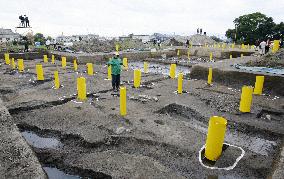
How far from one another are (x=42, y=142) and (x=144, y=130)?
109 inches

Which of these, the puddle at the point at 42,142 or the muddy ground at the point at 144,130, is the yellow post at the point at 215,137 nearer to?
the muddy ground at the point at 144,130

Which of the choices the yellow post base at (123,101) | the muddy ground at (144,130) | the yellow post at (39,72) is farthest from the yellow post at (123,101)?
the yellow post at (39,72)

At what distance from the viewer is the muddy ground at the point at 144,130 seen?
16.7ft

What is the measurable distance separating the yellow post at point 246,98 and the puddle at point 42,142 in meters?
6.14

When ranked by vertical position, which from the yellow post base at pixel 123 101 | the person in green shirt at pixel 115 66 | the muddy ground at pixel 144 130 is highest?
the person in green shirt at pixel 115 66

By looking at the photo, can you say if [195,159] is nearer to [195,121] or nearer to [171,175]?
[171,175]

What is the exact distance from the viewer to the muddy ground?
509 cm

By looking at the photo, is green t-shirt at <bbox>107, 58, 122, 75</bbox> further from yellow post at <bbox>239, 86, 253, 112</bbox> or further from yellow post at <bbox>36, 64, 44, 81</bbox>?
yellow post at <bbox>239, 86, 253, 112</bbox>

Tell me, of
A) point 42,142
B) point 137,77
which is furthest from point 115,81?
point 42,142

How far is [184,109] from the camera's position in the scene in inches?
352

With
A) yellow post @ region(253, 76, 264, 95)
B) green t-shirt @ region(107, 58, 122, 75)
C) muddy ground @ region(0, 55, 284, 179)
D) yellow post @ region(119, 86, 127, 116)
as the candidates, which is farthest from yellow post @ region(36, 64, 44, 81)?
yellow post @ region(253, 76, 264, 95)

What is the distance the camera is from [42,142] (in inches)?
253

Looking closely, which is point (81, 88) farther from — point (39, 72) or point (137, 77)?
point (39, 72)

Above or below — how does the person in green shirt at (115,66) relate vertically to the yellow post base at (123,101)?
above
